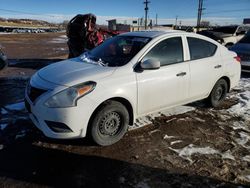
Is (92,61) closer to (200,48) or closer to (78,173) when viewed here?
(78,173)

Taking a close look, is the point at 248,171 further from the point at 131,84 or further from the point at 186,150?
the point at 131,84

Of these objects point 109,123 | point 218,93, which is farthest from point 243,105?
point 109,123

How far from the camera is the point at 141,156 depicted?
3.89 meters

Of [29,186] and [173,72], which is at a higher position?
[173,72]

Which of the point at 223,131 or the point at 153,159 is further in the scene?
the point at 223,131

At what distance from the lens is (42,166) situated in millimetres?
3531

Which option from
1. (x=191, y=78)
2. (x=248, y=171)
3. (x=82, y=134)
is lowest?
(x=248, y=171)

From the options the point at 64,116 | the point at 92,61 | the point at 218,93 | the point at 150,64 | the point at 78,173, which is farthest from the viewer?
the point at 218,93

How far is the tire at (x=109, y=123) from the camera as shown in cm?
391

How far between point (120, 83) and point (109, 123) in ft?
2.06

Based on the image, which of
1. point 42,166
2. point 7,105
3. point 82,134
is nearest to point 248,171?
point 82,134

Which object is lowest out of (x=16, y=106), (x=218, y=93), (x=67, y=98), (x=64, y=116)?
(x=16, y=106)

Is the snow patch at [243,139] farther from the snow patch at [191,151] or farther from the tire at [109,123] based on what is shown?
the tire at [109,123]

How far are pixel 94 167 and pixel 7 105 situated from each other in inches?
123
